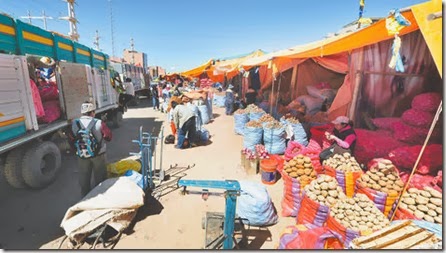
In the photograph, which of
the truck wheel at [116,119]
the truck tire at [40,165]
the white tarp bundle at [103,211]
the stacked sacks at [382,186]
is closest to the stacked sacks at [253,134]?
the stacked sacks at [382,186]

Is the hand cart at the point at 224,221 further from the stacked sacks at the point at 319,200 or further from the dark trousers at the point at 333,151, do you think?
the dark trousers at the point at 333,151

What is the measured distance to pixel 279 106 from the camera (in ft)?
32.0

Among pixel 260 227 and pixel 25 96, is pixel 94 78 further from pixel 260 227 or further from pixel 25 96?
pixel 260 227

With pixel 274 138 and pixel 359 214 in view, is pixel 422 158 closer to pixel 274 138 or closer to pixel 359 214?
pixel 359 214

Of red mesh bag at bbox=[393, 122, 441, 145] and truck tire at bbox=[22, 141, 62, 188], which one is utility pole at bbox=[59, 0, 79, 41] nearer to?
truck tire at bbox=[22, 141, 62, 188]

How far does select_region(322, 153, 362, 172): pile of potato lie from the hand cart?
188 cm

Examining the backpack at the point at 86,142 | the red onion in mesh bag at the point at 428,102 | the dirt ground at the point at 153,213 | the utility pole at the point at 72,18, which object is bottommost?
the dirt ground at the point at 153,213

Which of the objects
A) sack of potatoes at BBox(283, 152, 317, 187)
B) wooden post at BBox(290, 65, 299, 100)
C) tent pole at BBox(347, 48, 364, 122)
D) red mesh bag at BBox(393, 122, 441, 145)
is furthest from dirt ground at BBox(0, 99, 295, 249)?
wooden post at BBox(290, 65, 299, 100)

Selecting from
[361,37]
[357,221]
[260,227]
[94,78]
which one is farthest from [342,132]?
[94,78]

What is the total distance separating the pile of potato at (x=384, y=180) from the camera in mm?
3321

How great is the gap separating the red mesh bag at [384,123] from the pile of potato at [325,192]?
9.13 feet

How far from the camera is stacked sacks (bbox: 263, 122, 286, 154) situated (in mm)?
6340

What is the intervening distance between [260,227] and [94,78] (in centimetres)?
720

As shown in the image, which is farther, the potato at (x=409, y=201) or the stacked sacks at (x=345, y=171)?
the stacked sacks at (x=345, y=171)
